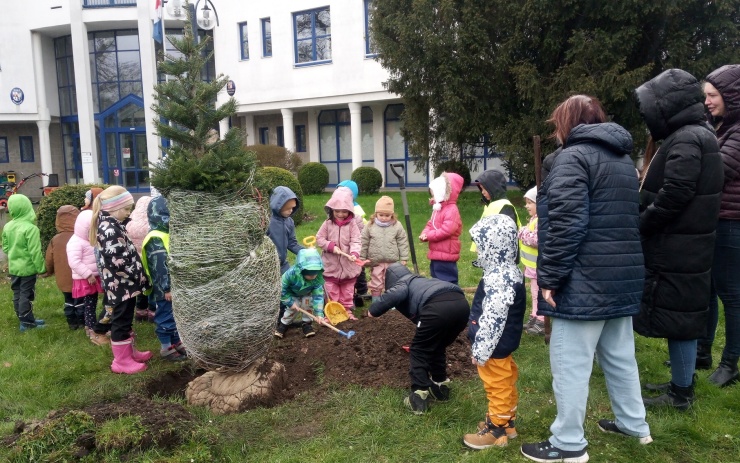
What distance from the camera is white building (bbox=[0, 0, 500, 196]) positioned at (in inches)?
901

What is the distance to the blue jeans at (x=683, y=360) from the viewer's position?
3.73m

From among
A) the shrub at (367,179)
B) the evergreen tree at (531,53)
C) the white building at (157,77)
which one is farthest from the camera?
the white building at (157,77)

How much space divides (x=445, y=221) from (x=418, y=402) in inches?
93.4

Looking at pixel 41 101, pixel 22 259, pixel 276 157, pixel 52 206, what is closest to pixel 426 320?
pixel 22 259

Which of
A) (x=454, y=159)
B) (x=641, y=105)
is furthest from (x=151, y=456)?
(x=454, y=159)

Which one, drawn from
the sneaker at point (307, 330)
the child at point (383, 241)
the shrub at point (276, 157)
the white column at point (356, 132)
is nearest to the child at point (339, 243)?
the child at point (383, 241)

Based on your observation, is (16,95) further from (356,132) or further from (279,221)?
(279,221)

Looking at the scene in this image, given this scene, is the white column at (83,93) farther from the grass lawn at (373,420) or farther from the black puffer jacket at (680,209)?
the black puffer jacket at (680,209)

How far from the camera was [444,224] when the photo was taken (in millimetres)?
5973

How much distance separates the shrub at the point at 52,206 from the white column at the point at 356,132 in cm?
1504

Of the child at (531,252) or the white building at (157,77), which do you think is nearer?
the child at (531,252)

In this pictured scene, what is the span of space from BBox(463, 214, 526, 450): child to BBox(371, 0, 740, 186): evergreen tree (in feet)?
30.4

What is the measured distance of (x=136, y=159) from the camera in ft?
91.8

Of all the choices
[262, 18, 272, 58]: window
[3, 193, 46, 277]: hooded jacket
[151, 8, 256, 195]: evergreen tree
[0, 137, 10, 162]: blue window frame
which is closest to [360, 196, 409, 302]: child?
[151, 8, 256, 195]: evergreen tree
